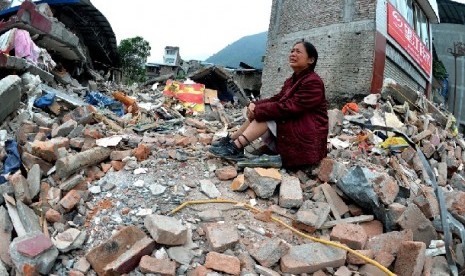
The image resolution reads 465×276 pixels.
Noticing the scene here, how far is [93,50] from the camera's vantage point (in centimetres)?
1233

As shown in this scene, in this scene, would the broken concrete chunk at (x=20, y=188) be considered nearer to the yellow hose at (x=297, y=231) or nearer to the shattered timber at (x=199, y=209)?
the shattered timber at (x=199, y=209)

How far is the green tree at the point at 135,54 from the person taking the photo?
23002mm

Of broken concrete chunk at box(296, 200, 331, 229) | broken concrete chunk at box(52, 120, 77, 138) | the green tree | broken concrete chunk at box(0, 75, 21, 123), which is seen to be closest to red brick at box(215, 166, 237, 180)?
broken concrete chunk at box(296, 200, 331, 229)

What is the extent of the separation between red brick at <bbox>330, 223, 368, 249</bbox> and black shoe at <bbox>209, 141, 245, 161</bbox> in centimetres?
114

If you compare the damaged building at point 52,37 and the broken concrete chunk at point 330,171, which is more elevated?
the damaged building at point 52,37

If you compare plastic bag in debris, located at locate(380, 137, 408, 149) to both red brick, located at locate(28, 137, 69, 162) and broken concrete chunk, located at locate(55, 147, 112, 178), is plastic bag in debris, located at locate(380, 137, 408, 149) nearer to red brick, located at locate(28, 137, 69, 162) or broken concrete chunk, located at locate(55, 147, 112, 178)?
broken concrete chunk, located at locate(55, 147, 112, 178)

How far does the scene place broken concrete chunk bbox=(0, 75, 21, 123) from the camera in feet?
13.2

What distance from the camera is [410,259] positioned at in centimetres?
210

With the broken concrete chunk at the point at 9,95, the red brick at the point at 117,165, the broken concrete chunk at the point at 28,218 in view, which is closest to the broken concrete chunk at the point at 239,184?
the red brick at the point at 117,165

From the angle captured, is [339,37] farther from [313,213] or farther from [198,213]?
[198,213]

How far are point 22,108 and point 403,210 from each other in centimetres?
490

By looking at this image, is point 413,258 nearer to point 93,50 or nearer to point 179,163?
point 179,163

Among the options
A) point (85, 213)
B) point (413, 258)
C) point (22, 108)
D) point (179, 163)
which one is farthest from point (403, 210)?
point (22, 108)

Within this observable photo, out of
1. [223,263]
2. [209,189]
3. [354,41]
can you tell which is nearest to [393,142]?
[209,189]
